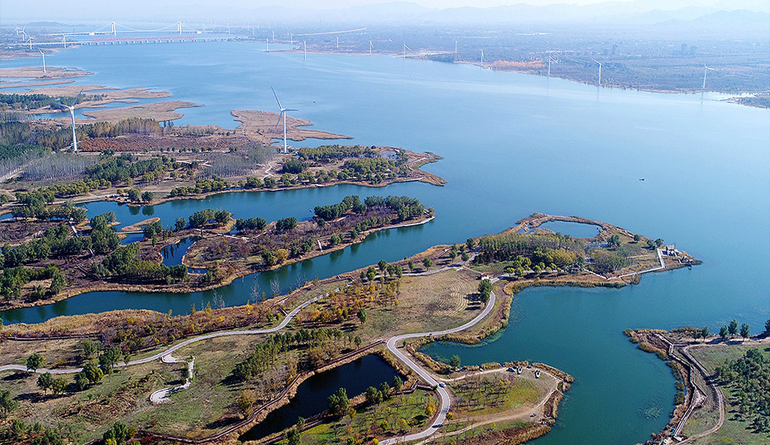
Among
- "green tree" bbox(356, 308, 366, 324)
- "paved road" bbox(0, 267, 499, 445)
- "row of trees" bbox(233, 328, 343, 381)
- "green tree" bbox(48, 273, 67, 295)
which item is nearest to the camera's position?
"paved road" bbox(0, 267, 499, 445)

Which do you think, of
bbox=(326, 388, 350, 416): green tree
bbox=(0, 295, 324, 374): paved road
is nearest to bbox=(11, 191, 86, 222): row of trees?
bbox=(0, 295, 324, 374): paved road

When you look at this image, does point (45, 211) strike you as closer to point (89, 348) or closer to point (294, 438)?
point (89, 348)

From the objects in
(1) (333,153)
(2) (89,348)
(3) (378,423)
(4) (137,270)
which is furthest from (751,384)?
(1) (333,153)

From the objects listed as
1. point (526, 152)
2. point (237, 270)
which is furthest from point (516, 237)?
point (526, 152)

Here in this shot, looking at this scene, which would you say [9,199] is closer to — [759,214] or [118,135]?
[118,135]

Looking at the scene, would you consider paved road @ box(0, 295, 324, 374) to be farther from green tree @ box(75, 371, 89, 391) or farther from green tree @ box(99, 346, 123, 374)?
green tree @ box(75, 371, 89, 391)

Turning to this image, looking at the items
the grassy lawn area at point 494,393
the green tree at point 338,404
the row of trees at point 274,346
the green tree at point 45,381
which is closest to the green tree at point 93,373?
the green tree at point 45,381

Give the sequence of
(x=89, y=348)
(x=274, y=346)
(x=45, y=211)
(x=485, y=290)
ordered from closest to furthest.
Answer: (x=89, y=348) → (x=274, y=346) → (x=485, y=290) → (x=45, y=211)
